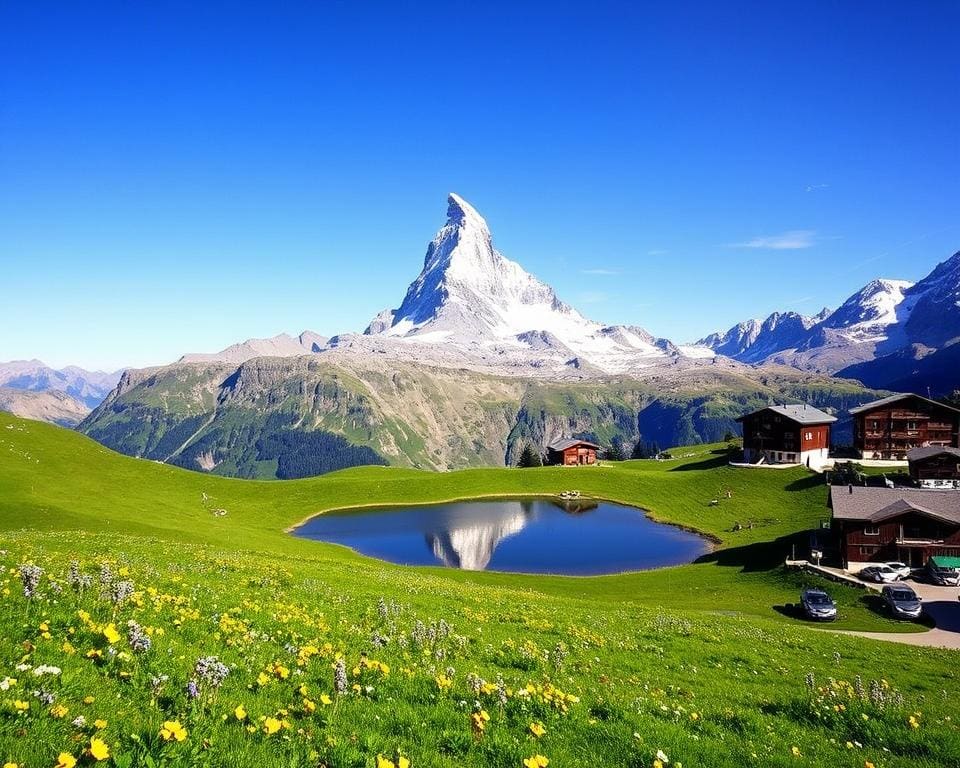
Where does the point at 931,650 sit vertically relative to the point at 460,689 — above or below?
below

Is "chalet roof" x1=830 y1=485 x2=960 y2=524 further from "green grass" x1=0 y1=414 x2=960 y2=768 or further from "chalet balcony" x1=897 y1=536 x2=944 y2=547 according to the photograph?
"green grass" x1=0 y1=414 x2=960 y2=768

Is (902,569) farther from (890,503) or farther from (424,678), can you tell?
(424,678)

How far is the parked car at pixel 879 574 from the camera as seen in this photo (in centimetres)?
6188

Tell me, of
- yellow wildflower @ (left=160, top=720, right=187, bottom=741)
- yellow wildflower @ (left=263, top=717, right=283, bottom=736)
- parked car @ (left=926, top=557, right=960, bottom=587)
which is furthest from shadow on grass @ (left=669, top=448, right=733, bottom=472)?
yellow wildflower @ (left=160, top=720, right=187, bottom=741)

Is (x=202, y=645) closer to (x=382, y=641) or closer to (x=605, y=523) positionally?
(x=382, y=641)

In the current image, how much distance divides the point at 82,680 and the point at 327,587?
19978 millimetres

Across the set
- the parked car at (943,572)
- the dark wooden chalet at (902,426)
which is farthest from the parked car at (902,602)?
the dark wooden chalet at (902,426)

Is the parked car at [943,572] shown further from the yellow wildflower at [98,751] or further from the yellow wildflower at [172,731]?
the yellow wildflower at [98,751]

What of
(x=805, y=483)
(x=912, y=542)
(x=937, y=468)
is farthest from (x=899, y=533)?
(x=937, y=468)

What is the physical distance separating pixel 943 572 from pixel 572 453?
112342 millimetres

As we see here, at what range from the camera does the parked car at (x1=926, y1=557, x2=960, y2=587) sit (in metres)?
60.9

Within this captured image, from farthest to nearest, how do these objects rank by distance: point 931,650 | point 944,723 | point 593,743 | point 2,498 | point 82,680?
point 2,498
point 931,650
point 944,723
point 593,743
point 82,680

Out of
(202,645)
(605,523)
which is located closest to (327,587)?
(202,645)

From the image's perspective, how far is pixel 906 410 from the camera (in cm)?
12600
